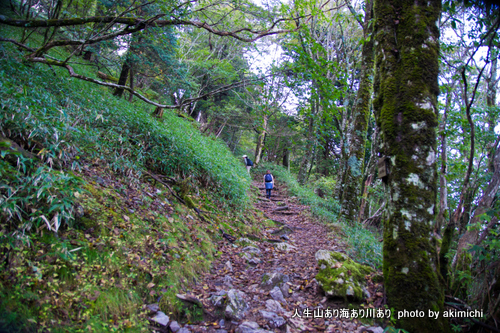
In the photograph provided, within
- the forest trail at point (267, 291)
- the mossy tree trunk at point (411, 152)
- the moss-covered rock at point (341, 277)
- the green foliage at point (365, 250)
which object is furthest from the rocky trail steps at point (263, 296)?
the mossy tree trunk at point (411, 152)

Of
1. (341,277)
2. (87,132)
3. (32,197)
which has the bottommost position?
(341,277)

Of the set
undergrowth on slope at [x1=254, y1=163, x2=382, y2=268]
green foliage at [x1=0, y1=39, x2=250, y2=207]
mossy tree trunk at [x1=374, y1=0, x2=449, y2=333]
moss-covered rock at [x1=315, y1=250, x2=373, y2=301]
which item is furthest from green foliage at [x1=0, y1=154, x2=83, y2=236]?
undergrowth on slope at [x1=254, y1=163, x2=382, y2=268]

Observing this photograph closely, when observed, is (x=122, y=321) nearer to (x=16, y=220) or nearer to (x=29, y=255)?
(x=29, y=255)

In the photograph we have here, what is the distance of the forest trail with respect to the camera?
2941mm

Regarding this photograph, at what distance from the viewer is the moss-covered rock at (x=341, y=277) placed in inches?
132

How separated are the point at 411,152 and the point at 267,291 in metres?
2.73

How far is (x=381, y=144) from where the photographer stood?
10.7ft

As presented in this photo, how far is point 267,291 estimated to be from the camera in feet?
12.2

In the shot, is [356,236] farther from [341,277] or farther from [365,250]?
[341,277]

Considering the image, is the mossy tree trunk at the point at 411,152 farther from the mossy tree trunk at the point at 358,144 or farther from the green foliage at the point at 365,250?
the mossy tree trunk at the point at 358,144

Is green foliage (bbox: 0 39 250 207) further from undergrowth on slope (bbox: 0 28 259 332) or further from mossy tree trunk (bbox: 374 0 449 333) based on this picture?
mossy tree trunk (bbox: 374 0 449 333)

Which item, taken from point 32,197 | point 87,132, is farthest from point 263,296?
point 87,132

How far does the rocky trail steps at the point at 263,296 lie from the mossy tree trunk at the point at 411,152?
0.64m

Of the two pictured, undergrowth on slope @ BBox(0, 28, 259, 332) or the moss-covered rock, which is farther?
the moss-covered rock
